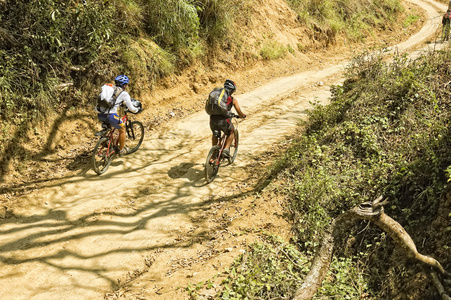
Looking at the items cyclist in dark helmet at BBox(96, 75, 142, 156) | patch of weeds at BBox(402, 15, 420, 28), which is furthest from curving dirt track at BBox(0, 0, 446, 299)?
patch of weeds at BBox(402, 15, 420, 28)

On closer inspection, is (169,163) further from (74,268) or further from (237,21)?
(237,21)

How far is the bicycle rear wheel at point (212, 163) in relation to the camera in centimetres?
688

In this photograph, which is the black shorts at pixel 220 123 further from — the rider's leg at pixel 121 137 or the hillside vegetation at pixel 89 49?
the hillside vegetation at pixel 89 49

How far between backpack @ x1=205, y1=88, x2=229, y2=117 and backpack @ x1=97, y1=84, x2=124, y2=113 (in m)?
2.14

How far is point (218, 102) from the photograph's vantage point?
6406 mm

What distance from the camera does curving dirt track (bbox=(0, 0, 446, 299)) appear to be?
4.79 meters

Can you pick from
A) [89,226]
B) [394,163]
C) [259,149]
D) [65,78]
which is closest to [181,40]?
[65,78]

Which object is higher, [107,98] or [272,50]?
[272,50]

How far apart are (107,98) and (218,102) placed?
94.8 inches

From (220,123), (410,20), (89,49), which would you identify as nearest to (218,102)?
(220,123)

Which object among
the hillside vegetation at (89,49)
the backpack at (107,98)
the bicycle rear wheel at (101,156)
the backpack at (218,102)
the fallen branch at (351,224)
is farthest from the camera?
the hillside vegetation at (89,49)

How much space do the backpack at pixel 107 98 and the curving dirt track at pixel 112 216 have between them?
5.25 ft

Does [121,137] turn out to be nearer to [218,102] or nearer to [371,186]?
[218,102]

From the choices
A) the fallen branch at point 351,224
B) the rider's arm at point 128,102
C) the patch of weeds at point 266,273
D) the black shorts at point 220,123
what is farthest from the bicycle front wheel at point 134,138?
the fallen branch at point 351,224
